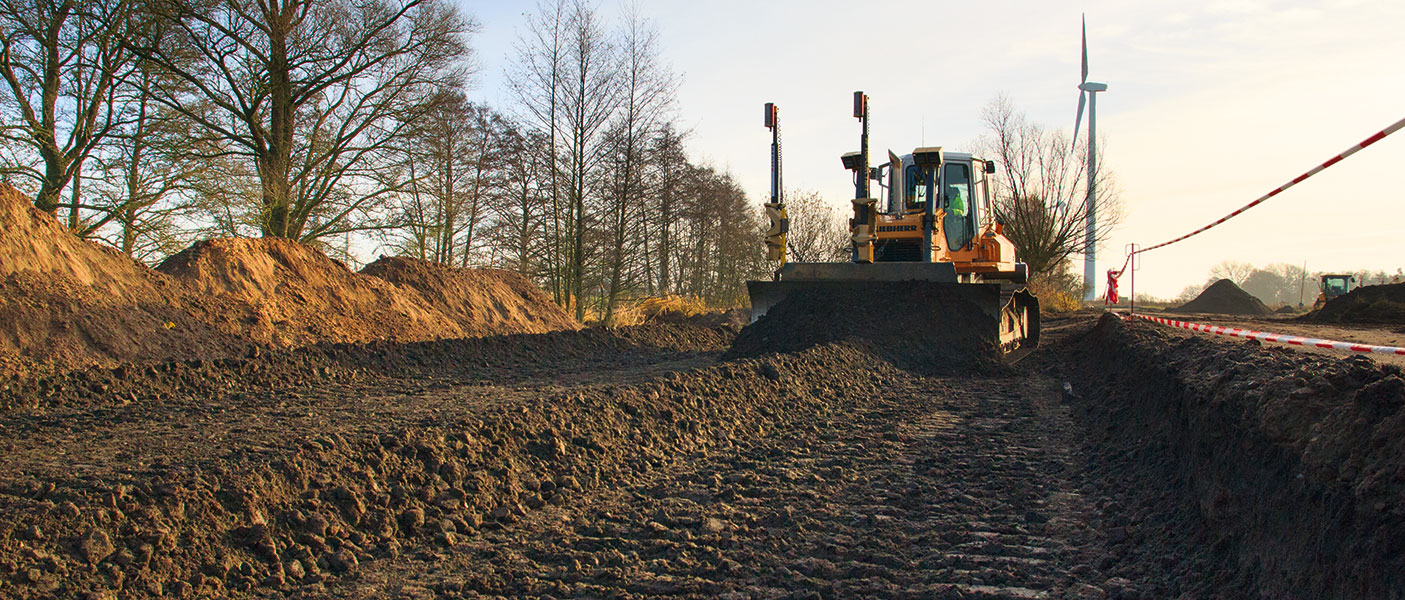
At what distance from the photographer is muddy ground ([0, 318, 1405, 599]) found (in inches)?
126

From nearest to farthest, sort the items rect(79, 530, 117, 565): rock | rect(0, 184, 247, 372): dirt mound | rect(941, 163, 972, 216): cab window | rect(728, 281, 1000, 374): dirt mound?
1. rect(79, 530, 117, 565): rock
2. rect(0, 184, 247, 372): dirt mound
3. rect(728, 281, 1000, 374): dirt mound
4. rect(941, 163, 972, 216): cab window

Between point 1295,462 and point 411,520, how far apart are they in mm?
3986

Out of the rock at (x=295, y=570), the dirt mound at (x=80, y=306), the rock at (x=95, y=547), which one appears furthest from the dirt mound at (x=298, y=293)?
the rock at (x=295, y=570)

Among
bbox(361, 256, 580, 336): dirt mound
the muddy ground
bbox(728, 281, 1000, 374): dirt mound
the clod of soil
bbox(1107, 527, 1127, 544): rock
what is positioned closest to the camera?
the muddy ground

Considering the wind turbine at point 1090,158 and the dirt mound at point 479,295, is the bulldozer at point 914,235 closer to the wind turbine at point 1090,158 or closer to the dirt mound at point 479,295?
the dirt mound at point 479,295

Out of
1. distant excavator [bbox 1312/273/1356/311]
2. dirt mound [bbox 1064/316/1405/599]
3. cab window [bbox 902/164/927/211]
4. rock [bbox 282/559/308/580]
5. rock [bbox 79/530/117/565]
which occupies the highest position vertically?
cab window [bbox 902/164/927/211]

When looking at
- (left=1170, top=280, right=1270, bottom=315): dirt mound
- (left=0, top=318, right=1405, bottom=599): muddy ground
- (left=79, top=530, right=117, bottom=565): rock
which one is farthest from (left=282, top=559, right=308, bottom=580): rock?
(left=1170, top=280, right=1270, bottom=315): dirt mound

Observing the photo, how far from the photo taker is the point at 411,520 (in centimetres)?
412

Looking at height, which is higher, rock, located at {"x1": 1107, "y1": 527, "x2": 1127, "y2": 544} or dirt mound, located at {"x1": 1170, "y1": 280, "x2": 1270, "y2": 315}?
dirt mound, located at {"x1": 1170, "y1": 280, "x2": 1270, "y2": 315}

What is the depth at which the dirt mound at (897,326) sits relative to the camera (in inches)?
425

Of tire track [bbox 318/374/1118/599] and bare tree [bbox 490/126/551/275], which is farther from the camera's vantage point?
bare tree [bbox 490/126/551/275]

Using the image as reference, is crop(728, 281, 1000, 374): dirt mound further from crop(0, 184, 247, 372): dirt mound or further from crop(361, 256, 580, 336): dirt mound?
crop(0, 184, 247, 372): dirt mound

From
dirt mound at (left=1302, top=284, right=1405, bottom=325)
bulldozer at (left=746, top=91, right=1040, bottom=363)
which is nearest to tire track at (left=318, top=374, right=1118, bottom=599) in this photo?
bulldozer at (left=746, top=91, right=1040, bottom=363)

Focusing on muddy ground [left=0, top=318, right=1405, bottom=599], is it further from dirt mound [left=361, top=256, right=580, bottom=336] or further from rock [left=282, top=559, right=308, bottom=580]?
dirt mound [left=361, top=256, right=580, bottom=336]
